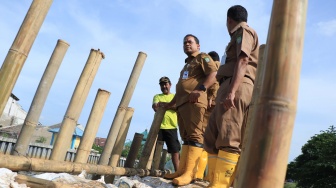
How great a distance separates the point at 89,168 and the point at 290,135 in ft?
7.08

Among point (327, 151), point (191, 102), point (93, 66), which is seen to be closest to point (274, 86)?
point (191, 102)

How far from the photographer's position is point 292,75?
107 centimetres

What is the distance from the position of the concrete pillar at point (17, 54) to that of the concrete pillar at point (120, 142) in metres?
1.83

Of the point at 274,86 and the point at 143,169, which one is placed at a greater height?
the point at 274,86

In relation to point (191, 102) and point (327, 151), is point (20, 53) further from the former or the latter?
point (327, 151)

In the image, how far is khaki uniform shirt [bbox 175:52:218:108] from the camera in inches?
141

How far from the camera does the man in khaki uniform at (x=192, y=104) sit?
341 centimetres

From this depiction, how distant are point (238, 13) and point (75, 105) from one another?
5.95ft

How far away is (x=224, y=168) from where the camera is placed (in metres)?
2.65

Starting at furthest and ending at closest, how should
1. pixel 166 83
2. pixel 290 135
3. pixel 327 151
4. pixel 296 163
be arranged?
pixel 296 163
pixel 327 151
pixel 166 83
pixel 290 135

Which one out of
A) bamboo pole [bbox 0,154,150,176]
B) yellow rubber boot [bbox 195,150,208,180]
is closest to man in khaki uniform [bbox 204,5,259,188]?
yellow rubber boot [bbox 195,150,208,180]

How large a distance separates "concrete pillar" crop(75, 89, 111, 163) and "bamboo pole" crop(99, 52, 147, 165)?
50cm

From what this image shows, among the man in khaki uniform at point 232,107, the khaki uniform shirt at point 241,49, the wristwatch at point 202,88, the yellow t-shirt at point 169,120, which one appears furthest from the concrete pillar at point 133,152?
the khaki uniform shirt at point 241,49

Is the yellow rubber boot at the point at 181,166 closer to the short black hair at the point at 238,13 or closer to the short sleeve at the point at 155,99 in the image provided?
the short black hair at the point at 238,13
